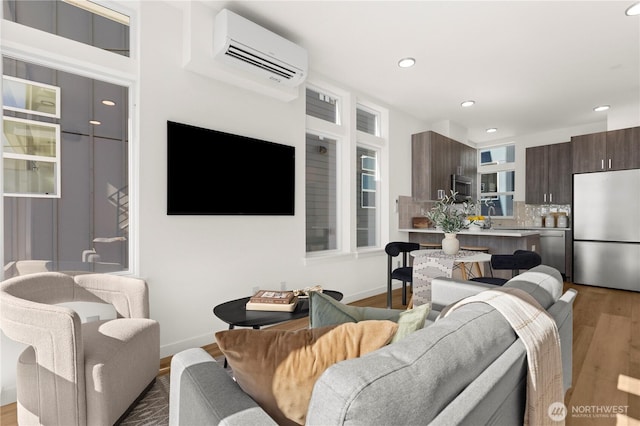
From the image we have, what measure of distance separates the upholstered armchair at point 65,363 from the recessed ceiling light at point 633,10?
14.2ft

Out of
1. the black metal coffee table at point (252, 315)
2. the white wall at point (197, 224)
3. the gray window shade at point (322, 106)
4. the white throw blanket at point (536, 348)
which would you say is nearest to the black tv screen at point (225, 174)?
the white wall at point (197, 224)

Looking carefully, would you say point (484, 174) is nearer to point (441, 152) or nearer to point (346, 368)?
point (441, 152)

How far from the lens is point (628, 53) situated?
3.25 meters

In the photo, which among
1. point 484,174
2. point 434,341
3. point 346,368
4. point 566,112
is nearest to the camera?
point 346,368

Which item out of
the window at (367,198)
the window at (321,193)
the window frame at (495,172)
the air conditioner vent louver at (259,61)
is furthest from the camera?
the window frame at (495,172)

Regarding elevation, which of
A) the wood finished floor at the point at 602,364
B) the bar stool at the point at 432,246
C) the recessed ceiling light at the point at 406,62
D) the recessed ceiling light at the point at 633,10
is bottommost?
the wood finished floor at the point at 602,364

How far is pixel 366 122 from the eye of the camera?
15.4 feet

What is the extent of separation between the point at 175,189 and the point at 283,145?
1.22 metres

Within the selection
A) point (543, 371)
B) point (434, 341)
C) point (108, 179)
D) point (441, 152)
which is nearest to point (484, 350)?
point (434, 341)

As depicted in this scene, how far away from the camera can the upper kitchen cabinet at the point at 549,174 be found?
547 centimetres

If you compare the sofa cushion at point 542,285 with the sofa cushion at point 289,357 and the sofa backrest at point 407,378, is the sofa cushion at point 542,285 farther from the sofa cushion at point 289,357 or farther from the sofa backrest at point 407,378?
the sofa cushion at point 289,357

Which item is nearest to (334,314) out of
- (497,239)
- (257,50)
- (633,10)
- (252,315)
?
(252,315)

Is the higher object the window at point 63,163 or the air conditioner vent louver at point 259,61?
the air conditioner vent louver at point 259,61

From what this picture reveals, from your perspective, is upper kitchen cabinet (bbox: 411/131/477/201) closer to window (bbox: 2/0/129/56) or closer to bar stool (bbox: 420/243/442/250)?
bar stool (bbox: 420/243/442/250)
